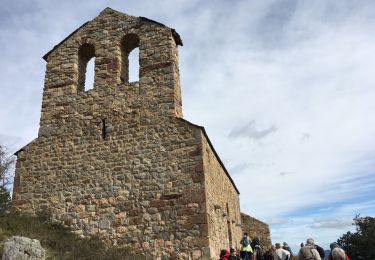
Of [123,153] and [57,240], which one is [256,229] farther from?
[57,240]

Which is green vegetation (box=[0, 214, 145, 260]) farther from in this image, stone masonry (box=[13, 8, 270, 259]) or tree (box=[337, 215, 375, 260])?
tree (box=[337, 215, 375, 260])

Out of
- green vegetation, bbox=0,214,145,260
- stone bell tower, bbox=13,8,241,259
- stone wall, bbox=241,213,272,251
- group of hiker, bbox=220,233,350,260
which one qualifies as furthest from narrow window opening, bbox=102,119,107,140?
stone wall, bbox=241,213,272,251

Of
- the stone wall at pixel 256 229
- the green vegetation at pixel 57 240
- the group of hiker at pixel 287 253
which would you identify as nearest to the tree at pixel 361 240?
the stone wall at pixel 256 229

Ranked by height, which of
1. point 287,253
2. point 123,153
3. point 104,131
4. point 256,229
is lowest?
point 287,253

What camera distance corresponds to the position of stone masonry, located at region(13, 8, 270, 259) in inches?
360

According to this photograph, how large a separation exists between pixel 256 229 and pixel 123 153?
1255 centimetres

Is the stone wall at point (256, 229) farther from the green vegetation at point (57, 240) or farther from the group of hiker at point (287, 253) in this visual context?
the green vegetation at point (57, 240)

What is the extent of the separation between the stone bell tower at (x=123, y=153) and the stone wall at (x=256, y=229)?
26.8 ft

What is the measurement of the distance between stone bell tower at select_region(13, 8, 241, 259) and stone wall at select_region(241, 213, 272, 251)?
816 centimetres

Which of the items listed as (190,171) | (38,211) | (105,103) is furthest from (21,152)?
(190,171)

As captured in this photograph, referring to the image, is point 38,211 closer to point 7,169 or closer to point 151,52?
point 151,52

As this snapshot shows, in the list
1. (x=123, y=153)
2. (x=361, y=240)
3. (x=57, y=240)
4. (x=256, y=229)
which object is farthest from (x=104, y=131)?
(x=361, y=240)

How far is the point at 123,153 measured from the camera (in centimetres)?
1009

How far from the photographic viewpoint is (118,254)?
840 centimetres
